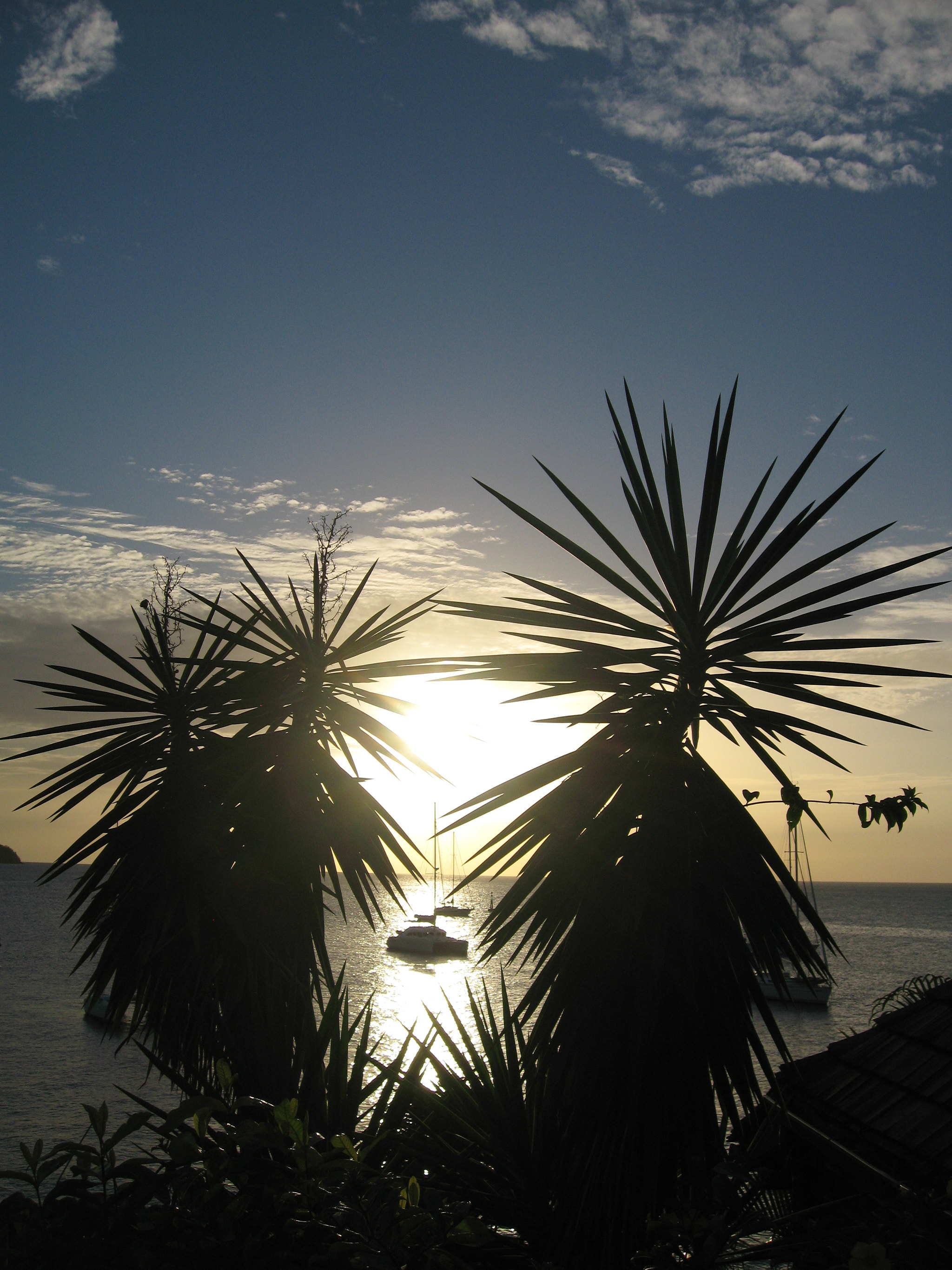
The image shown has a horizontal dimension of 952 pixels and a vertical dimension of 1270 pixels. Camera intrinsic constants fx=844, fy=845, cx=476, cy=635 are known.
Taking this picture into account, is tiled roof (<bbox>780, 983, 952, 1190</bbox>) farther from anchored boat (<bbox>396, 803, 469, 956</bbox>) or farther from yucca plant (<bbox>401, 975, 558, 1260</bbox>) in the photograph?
anchored boat (<bbox>396, 803, 469, 956</bbox>)

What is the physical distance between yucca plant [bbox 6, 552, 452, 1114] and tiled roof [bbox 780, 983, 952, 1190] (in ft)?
12.0

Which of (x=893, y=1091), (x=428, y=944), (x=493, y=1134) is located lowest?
(x=428, y=944)

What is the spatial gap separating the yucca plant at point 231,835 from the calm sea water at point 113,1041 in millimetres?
921

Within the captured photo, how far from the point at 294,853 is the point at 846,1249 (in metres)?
6.23

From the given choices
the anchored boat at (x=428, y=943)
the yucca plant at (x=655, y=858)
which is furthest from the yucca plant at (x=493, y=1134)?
the anchored boat at (x=428, y=943)

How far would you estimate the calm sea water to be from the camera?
A: 31.1 m

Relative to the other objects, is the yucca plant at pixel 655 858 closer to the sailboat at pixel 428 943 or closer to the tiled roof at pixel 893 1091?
the tiled roof at pixel 893 1091

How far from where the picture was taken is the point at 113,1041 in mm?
41906

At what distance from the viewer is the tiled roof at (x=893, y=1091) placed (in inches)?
183

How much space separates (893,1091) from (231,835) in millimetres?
5840

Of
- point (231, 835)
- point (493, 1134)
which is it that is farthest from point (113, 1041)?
point (493, 1134)

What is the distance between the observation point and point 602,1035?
4.61 metres

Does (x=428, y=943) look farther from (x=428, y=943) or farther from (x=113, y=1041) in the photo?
(x=113, y=1041)

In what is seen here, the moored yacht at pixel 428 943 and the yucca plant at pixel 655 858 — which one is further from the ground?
the yucca plant at pixel 655 858
